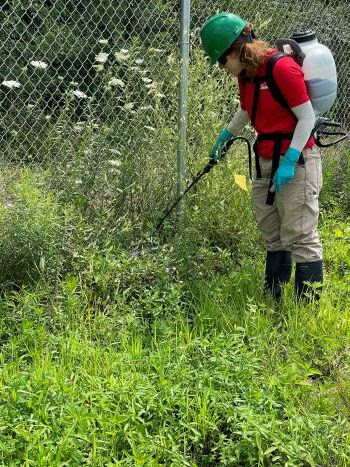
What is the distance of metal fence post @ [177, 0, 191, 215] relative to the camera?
13.9 feet

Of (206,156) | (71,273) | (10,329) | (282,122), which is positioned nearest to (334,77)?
(282,122)

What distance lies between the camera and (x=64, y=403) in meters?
2.56

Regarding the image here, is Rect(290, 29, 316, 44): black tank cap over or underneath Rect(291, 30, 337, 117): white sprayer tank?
over

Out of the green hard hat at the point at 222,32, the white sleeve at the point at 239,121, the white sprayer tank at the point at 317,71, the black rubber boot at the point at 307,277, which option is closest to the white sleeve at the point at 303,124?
the white sprayer tank at the point at 317,71

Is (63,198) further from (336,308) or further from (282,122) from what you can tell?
(336,308)

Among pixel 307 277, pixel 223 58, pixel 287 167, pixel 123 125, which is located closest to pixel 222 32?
pixel 223 58

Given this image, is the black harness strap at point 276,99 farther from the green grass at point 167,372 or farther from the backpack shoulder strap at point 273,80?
the green grass at point 167,372

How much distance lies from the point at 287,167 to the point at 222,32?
0.83 metres

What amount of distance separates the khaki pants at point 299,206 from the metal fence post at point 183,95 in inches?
31.2

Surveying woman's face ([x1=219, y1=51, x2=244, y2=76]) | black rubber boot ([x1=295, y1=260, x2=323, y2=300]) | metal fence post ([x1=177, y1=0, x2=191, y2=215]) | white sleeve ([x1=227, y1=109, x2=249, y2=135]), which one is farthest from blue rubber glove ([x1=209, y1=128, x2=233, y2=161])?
black rubber boot ([x1=295, y1=260, x2=323, y2=300])

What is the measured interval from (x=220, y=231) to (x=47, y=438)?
2471 mm

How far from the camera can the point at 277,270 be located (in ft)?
12.8

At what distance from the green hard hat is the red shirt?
0.22 meters

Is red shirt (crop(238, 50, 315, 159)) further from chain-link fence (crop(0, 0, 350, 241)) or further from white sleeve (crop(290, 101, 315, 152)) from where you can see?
chain-link fence (crop(0, 0, 350, 241))
